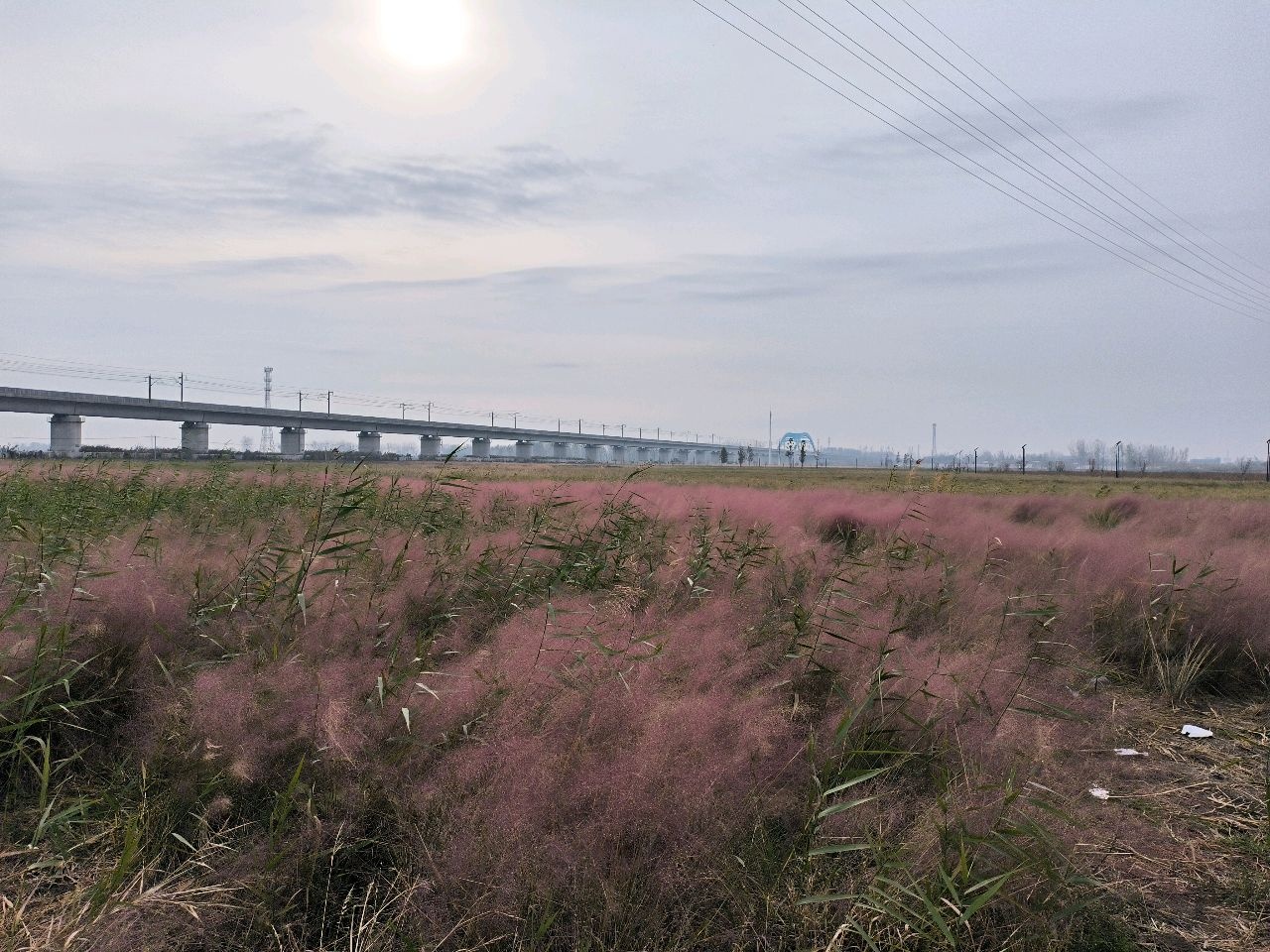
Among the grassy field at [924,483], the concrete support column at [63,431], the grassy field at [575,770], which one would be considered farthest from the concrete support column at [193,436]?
the grassy field at [575,770]

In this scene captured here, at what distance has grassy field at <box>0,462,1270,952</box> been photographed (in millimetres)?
2500

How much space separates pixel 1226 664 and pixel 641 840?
5.29m

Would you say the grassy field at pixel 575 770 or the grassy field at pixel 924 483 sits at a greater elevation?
the grassy field at pixel 924 483

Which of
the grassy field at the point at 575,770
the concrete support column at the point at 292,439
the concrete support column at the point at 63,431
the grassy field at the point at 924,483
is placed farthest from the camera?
the concrete support column at the point at 292,439

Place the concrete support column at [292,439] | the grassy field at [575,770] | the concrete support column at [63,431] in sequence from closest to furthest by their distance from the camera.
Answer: the grassy field at [575,770]
the concrete support column at [63,431]
the concrete support column at [292,439]

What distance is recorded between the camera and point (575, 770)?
275 centimetres

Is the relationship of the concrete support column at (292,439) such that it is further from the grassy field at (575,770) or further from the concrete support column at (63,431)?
the grassy field at (575,770)

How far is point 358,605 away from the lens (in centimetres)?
421

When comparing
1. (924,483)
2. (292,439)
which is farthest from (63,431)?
(924,483)

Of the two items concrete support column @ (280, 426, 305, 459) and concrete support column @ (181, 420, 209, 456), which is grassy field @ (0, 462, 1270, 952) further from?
concrete support column @ (280, 426, 305, 459)

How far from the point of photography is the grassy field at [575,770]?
8.20 feet

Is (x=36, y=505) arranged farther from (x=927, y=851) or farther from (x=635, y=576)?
(x=927, y=851)

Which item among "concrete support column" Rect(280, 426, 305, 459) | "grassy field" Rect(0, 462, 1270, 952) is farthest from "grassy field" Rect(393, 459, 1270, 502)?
"concrete support column" Rect(280, 426, 305, 459)

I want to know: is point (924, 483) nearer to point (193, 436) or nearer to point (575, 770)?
point (575, 770)
